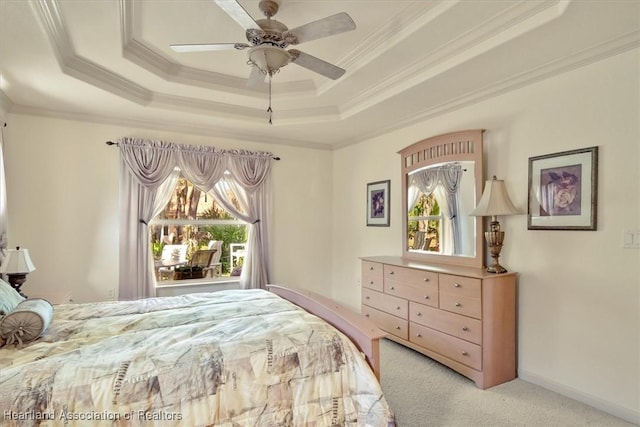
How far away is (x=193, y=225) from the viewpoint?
442 centimetres

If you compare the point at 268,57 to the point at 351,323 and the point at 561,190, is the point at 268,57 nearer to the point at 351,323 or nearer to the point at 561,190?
the point at 351,323

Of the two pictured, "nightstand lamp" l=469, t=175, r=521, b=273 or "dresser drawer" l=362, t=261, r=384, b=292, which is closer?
"nightstand lamp" l=469, t=175, r=521, b=273

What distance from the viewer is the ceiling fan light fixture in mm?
2114

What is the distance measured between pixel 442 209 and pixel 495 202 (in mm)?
688

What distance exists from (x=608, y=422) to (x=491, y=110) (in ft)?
8.13

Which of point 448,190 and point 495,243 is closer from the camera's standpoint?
point 495,243

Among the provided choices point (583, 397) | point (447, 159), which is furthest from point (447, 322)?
point (447, 159)

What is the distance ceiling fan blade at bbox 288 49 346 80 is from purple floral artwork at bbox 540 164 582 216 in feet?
5.91

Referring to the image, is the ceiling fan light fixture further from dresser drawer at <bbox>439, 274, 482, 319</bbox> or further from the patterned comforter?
dresser drawer at <bbox>439, 274, 482, 319</bbox>

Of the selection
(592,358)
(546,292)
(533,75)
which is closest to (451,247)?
(546,292)

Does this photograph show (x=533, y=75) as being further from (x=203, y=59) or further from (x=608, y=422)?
(x=203, y=59)

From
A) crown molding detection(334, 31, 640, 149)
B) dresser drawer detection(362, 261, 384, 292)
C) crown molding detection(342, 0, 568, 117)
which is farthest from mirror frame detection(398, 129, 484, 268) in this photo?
crown molding detection(342, 0, 568, 117)

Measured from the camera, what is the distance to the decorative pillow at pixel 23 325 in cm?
163

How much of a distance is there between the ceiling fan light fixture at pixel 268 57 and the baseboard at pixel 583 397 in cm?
304
